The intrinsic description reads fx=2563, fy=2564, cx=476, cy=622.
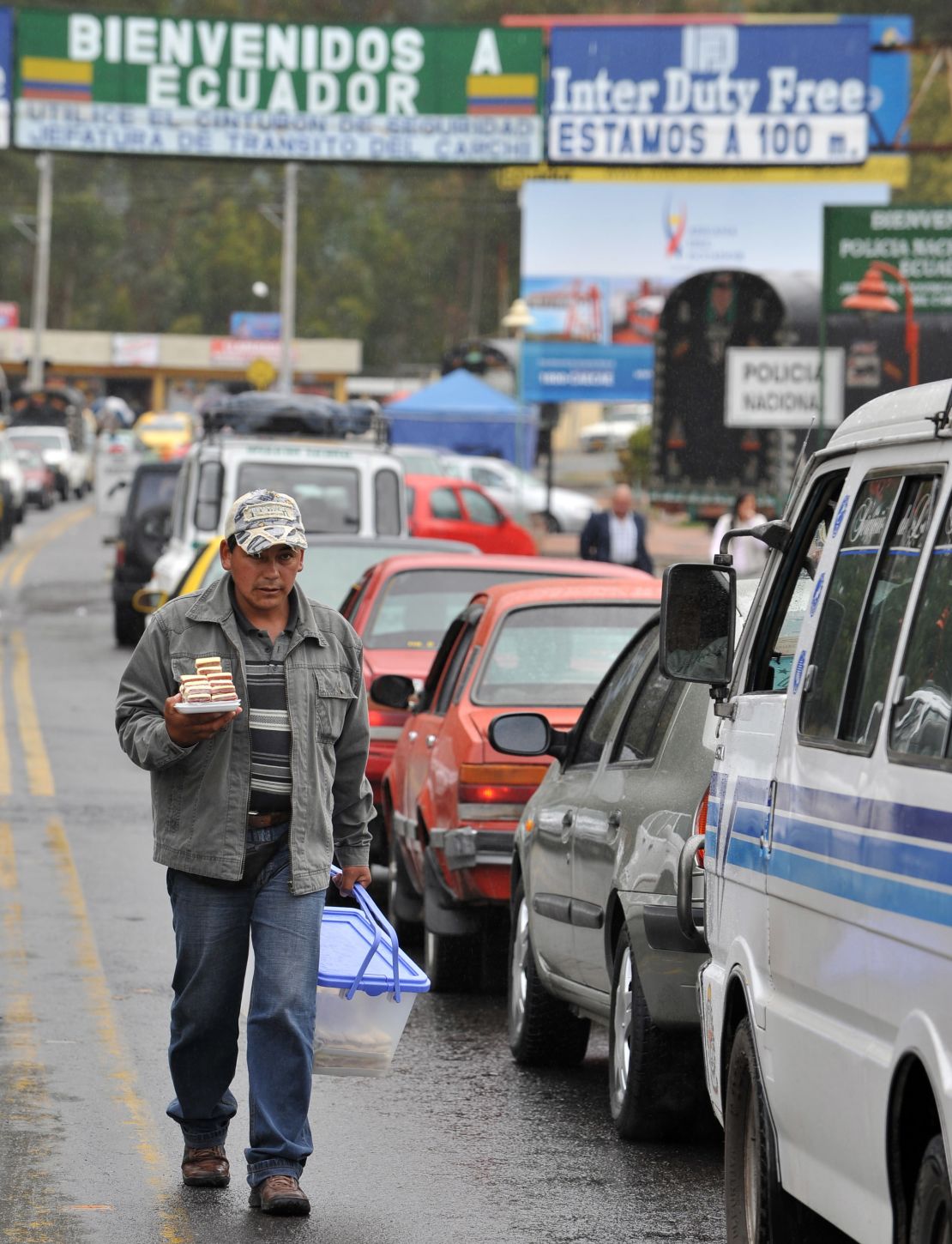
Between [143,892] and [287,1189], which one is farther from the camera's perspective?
[143,892]

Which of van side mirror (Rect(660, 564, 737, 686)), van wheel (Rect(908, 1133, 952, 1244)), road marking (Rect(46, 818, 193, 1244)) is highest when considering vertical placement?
van side mirror (Rect(660, 564, 737, 686))

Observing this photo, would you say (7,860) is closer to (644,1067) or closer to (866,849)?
(644,1067)

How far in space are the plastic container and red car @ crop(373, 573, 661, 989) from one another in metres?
2.95

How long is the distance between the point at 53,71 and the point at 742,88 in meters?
11.7

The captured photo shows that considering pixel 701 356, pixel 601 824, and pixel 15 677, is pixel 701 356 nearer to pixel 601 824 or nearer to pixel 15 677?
pixel 15 677

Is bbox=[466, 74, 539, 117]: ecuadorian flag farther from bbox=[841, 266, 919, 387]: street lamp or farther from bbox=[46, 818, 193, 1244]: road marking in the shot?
bbox=[46, 818, 193, 1244]: road marking

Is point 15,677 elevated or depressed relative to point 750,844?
depressed

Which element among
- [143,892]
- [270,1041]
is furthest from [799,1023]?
[143,892]

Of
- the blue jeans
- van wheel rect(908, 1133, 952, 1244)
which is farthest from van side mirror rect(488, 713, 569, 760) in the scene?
van wheel rect(908, 1133, 952, 1244)

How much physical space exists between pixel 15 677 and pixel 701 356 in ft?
44.9

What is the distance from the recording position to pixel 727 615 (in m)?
5.95

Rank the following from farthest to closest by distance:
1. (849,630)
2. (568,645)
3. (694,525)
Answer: (694,525) → (568,645) → (849,630)

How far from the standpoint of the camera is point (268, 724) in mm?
A: 6613

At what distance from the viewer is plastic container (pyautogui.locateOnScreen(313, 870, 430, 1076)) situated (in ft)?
21.7
